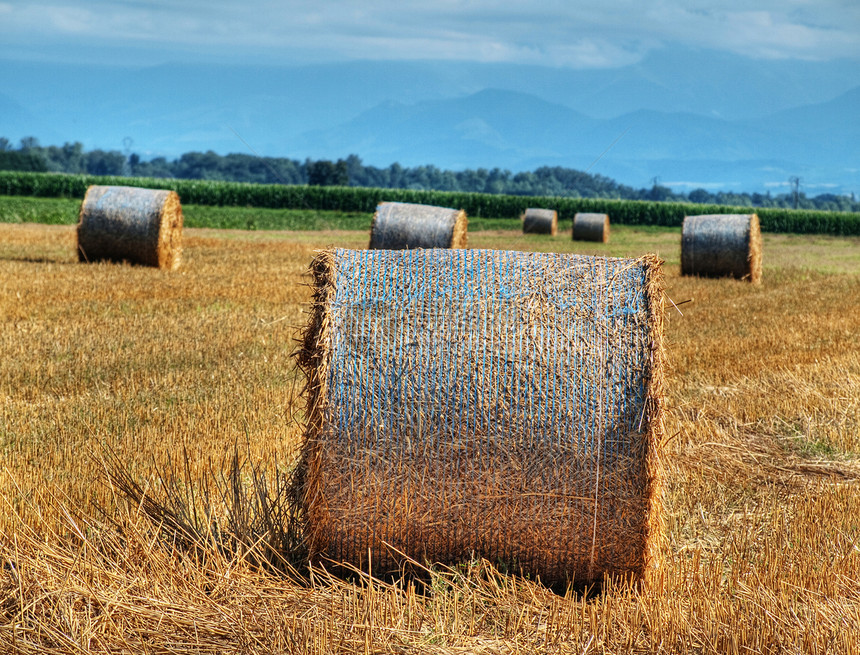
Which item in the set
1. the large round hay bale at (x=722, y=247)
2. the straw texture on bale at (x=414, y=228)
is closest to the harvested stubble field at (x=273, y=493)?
the straw texture on bale at (x=414, y=228)

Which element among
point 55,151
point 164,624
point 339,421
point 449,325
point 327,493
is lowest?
point 164,624

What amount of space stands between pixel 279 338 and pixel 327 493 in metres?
6.56

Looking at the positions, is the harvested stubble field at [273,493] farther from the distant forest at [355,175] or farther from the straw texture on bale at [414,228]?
the distant forest at [355,175]

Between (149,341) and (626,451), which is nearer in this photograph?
(626,451)

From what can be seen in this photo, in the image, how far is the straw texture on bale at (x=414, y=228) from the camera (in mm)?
17719

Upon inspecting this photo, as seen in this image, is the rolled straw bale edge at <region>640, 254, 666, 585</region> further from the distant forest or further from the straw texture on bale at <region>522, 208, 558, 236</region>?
the distant forest

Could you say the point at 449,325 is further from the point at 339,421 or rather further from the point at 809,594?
the point at 809,594

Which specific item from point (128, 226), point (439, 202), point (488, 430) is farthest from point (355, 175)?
point (488, 430)

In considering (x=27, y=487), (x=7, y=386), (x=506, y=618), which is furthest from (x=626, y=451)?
(x=7, y=386)

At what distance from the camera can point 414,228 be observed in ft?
58.7

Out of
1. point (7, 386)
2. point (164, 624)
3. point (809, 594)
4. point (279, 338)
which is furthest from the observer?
point (279, 338)

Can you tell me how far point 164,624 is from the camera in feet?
12.8

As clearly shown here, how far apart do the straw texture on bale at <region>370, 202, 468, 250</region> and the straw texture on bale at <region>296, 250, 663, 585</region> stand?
1318cm

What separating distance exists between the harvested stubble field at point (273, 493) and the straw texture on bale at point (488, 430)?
23 centimetres
